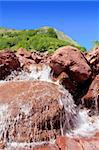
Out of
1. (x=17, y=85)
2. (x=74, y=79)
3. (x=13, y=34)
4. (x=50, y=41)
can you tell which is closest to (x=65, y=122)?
(x=17, y=85)

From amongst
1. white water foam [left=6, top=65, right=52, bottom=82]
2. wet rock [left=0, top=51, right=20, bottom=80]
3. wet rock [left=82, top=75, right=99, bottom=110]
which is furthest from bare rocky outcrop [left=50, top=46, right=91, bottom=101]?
wet rock [left=0, top=51, right=20, bottom=80]

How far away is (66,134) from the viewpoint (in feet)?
39.5

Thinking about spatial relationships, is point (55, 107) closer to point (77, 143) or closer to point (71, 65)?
point (77, 143)

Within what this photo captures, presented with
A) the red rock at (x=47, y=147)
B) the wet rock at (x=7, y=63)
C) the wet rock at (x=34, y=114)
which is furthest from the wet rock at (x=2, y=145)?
the wet rock at (x=7, y=63)

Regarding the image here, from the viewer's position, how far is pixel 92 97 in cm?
1486

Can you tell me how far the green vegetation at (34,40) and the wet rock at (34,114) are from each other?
2683 centimetres

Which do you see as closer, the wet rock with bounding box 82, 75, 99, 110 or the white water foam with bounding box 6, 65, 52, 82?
the wet rock with bounding box 82, 75, 99, 110

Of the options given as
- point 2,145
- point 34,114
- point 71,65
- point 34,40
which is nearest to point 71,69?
point 71,65

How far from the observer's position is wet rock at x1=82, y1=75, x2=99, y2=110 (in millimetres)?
14836

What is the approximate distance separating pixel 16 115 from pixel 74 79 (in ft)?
13.2

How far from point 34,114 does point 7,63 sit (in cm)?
509

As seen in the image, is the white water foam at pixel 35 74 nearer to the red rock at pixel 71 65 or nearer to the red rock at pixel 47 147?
the red rock at pixel 71 65

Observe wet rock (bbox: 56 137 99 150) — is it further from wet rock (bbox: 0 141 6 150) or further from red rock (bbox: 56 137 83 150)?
wet rock (bbox: 0 141 6 150)

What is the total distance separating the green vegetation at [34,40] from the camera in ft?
144
